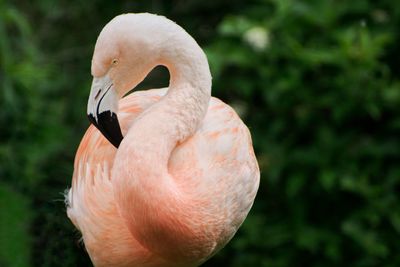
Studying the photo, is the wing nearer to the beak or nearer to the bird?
the bird

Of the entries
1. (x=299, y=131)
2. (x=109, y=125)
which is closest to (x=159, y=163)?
(x=109, y=125)

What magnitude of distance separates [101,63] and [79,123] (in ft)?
9.21

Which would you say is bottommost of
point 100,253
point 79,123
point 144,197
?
point 79,123

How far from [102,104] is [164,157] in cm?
28

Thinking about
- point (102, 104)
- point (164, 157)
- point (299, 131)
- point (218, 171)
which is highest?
point (102, 104)

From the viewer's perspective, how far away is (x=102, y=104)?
2863mm

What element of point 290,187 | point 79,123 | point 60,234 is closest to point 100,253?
point 60,234

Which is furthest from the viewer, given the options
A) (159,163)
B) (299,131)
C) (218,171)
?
(299,131)

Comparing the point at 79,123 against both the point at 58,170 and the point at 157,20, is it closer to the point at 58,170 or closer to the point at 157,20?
the point at 58,170

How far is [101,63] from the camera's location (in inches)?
111

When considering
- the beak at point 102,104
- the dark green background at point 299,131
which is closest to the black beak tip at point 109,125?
the beak at point 102,104

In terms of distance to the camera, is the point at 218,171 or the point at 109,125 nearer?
the point at 109,125

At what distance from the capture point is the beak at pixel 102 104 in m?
2.86

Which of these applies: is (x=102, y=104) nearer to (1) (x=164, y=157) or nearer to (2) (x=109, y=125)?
(2) (x=109, y=125)
